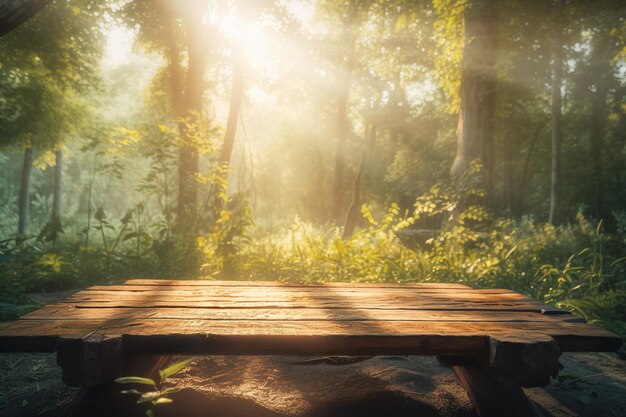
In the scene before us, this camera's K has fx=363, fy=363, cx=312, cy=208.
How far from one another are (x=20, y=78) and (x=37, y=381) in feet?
31.7

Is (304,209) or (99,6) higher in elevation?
(99,6)

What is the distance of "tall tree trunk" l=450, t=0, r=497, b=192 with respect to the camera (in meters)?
6.79

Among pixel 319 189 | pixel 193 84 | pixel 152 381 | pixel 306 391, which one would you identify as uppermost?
pixel 193 84

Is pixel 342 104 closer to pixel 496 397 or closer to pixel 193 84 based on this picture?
pixel 193 84

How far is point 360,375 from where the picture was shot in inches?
98.1

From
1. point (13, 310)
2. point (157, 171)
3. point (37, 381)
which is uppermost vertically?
point (157, 171)

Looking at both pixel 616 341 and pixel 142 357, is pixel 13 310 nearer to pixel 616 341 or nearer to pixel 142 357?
pixel 142 357

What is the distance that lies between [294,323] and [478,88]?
22.9 feet

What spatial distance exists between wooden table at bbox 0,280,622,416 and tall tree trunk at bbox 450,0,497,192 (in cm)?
538

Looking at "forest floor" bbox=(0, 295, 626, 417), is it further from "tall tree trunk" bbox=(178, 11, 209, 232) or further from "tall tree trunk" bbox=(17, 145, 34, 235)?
"tall tree trunk" bbox=(17, 145, 34, 235)

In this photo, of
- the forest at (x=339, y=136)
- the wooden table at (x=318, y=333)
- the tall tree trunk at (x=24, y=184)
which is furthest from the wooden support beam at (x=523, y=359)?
the tall tree trunk at (x=24, y=184)

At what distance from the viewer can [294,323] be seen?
156cm

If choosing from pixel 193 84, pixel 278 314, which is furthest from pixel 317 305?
pixel 193 84

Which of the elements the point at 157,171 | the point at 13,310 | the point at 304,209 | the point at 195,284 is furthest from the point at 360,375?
the point at 304,209
